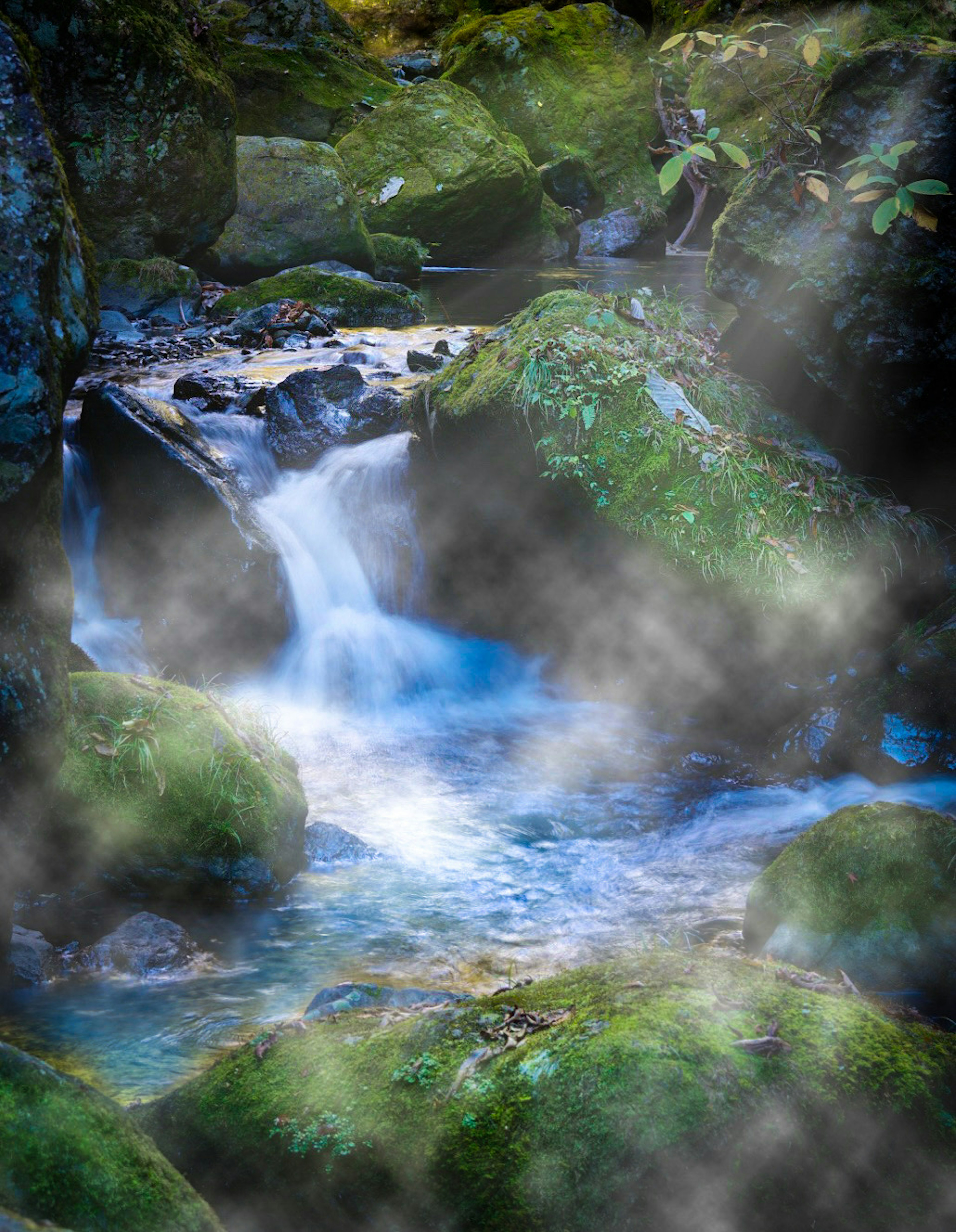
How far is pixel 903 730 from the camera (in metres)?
5.65

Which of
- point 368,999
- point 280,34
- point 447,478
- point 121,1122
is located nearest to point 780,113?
point 447,478

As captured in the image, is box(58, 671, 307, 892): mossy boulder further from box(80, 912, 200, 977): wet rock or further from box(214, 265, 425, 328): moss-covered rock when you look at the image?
box(214, 265, 425, 328): moss-covered rock

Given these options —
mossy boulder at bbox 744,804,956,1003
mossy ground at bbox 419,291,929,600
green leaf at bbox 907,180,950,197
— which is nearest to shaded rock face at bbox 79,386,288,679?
mossy ground at bbox 419,291,929,600

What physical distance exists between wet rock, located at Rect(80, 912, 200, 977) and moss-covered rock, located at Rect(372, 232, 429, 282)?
15.2 m

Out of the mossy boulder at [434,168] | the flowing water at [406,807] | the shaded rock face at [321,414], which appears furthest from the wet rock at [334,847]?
the mossy boulder at [434,168]

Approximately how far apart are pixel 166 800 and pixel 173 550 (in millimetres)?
2895

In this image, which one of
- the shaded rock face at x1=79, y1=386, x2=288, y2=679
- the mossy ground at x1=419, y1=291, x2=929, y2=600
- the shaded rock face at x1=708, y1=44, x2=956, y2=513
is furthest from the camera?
the shaded rock face at x1=79, y1=386, x2=288, y2=679

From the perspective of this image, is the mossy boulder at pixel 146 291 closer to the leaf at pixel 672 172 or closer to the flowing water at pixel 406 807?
the flowing water at pixel 406 807

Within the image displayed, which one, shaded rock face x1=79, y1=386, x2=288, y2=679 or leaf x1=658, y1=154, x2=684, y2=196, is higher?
leaf x1=658, y1=154, x2=684, y2=196

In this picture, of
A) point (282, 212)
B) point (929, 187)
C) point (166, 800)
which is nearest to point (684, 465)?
point (929, 187)

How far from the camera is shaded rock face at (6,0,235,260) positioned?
11.6 metres

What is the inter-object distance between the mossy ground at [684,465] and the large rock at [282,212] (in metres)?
9.73

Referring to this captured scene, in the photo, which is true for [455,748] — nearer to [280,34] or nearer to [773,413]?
[773,413]

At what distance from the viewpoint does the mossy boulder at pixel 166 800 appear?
4422mm
